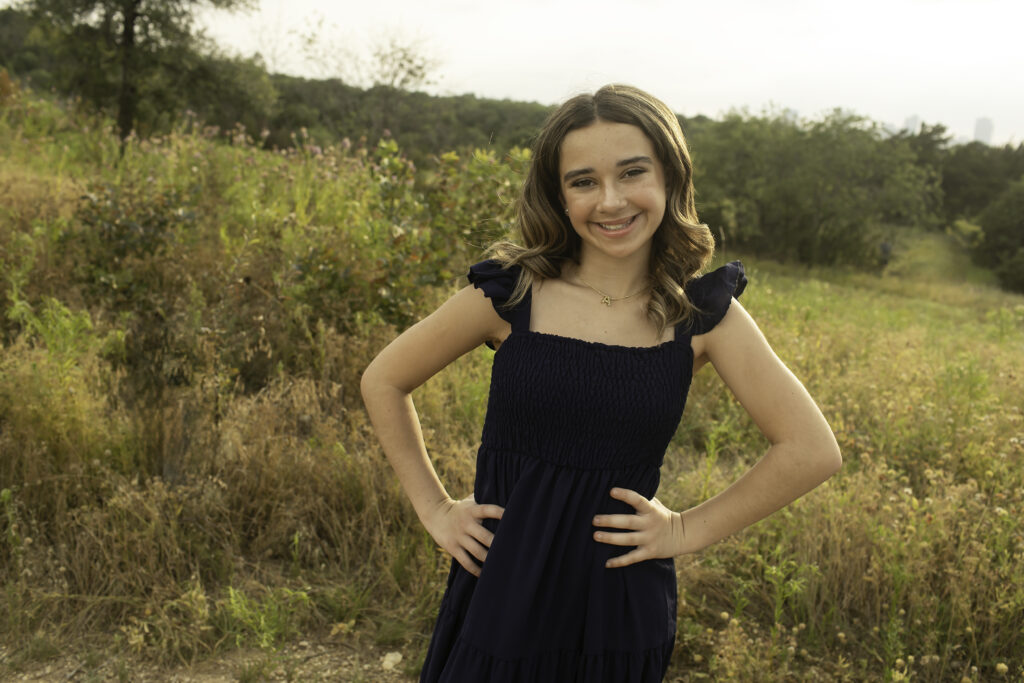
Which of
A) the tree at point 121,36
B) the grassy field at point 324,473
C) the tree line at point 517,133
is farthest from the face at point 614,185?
the tree at point 121,36

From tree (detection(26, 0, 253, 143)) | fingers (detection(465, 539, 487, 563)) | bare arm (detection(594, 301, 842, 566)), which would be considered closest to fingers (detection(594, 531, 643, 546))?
bare arm (detection(594, 301, 842, 566))

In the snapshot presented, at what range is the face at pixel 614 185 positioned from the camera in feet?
4.71

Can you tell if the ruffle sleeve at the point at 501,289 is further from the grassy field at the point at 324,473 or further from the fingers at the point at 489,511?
the grassy field at the point at 324,473

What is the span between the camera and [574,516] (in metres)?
1.44

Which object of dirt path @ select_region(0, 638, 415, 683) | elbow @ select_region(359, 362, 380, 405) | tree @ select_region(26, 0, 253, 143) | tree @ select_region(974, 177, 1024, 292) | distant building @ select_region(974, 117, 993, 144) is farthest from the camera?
distant building @ select_region(974, 117, 993, 144)

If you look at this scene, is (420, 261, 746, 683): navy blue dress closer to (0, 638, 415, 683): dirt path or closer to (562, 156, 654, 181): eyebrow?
(562, 156, 654, 181): eyebrow

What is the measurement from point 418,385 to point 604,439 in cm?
41

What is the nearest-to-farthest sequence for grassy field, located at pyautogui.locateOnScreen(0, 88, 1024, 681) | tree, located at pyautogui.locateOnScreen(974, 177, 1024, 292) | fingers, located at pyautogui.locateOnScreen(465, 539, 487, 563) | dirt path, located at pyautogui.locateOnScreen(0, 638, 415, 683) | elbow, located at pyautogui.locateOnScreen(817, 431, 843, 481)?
elbow, located at pyautogui.locateOnScreen(817, 431, 843, 481) < fingers, located at pyautogui.locateOnScreen(465, 539, 487, 563) < dirt path, located at pyautogui.locateOnScreen(0, 638, 415, 683) < grassy field, located at pyautogui.locateOnScreen(0, 88, 1024, 681) < tree, located at pyautogui.locateOnScreen(974, 177, 1024, 292)

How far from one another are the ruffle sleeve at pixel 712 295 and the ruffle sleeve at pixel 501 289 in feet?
1.09

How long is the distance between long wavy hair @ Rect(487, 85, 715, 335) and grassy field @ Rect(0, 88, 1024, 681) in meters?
1.42

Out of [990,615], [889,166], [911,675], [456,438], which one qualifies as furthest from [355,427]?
[889,166]

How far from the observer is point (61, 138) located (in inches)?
300

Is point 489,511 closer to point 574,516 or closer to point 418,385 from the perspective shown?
point 574,516

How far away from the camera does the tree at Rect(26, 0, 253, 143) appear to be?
27.8 ft
